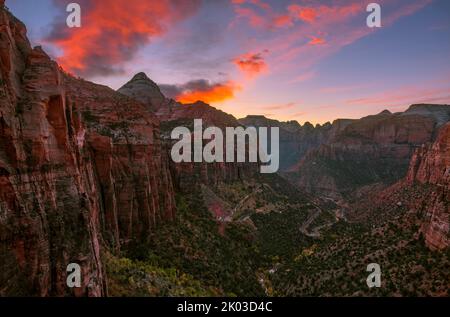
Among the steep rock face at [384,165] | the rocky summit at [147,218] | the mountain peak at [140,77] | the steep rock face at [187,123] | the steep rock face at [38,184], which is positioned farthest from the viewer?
the steep rock face at [384,165]

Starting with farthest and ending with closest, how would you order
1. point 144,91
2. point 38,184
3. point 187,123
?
point 144,91
point 187,123
point 38,184

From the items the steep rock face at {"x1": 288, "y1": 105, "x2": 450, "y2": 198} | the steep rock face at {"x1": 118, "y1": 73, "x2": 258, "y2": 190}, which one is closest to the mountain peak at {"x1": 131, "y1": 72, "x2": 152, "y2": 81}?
the steep rock face at {"x1": 118, "y1": 73, "x2": 258, "y2": 190}

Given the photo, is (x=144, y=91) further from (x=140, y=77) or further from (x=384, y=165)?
(x=384, y=165)

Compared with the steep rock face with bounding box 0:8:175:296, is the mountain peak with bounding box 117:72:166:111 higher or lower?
higher

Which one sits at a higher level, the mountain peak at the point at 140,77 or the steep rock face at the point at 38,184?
the mountain peak at the point at 140,77

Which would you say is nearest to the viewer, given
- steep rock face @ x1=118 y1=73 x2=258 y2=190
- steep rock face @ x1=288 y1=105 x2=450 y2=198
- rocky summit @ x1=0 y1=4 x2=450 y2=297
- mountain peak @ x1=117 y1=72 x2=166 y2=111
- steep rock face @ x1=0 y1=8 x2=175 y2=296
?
steep rock face @ x1=0 y1=8 x2=175 y2=296

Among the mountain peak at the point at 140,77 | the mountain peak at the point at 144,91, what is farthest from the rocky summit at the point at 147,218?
the mountain peak at the point at 140,77

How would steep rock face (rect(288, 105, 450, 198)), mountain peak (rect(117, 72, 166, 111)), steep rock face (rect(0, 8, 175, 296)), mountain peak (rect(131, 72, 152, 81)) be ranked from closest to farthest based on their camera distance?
steep rock face (rect(0, 8, 175, 296)), mountain peak (rect(117, 72, 166, 111)), mountain peak (rect(131, 72, 152, 81)), steep rock face (rect(288, 105, 450, 198))

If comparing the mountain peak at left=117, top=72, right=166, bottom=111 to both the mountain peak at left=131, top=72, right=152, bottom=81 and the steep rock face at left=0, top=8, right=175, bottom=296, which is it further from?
the steep rock face at left=0, top=8, right=175, bottom=296

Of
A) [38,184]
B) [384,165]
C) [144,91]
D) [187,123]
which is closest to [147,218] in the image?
[38,184]

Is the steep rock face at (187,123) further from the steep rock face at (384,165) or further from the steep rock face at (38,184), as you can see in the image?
the steep rock face at (384,165)

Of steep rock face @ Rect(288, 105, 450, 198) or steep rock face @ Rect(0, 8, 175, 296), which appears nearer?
steep rock face @ Rect(0, 8, 175, 296)

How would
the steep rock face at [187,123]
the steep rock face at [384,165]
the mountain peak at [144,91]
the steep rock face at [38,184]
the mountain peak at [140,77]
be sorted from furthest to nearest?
the steep rock face at [384,165], the mountain peak at [140,77], the mountain peak at [144,91], the steep rock face at [187,123], the steep rock face at [38,184]
